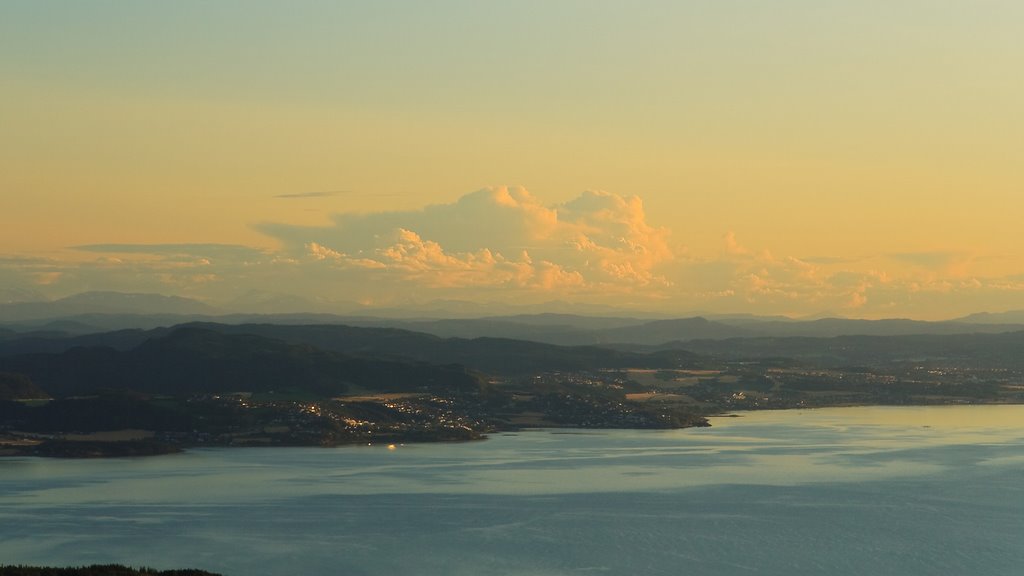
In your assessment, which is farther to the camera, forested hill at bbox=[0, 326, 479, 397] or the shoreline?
forested hill at bbox=[0, 326, 479, 397]

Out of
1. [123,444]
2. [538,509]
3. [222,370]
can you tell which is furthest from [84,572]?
[222,370]

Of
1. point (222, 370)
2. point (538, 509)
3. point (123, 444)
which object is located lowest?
point (538, 509)

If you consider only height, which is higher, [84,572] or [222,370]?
[222,370]

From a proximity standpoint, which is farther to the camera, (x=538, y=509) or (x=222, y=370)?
(x=222, y=370)

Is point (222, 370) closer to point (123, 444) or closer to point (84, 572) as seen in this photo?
point (123, 444)

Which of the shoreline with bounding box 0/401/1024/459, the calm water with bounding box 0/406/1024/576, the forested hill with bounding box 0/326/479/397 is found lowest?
the calm water with bounding box 0/406/1024/576

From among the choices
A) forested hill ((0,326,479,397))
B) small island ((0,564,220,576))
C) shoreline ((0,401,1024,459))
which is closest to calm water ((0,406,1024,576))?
shoreline ((0,401,1024,459))

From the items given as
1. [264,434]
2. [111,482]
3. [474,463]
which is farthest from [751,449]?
[111,482]

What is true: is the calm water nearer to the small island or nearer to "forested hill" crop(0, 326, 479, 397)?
the small island

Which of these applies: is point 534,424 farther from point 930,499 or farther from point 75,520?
point 75,520
